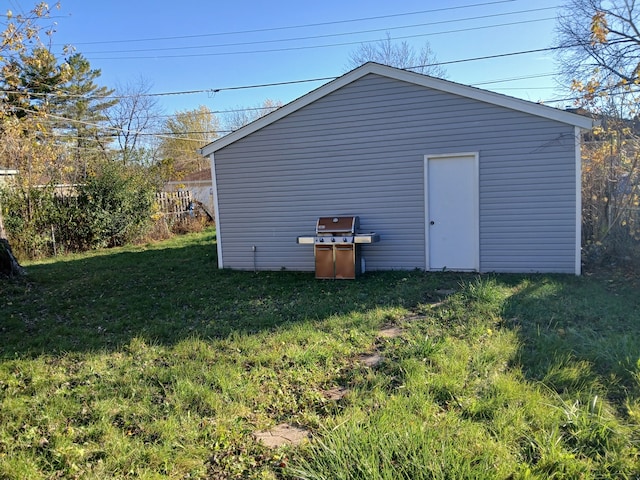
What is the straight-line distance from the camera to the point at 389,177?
7395mm

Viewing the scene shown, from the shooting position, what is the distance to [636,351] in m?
3.36

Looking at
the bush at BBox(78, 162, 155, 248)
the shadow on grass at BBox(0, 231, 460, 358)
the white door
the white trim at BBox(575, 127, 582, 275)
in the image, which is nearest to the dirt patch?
the shadow on grass at BBox(0, 231, 460, 358)

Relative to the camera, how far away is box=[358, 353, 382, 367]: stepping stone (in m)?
3.60

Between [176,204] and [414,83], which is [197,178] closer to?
[176,204]

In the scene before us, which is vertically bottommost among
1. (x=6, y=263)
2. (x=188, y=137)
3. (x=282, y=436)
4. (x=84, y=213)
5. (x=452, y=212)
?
(x=282, y=436)

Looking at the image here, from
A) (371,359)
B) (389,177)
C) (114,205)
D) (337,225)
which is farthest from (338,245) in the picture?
(114,205)

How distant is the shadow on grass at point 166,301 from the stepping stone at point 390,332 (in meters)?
0.73

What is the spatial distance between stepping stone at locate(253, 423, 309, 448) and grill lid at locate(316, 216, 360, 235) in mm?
4735

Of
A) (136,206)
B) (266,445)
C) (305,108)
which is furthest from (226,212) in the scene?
(266,445)

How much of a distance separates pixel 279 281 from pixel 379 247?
196 cm

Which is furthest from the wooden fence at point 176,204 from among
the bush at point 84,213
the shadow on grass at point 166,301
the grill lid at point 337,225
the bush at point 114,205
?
the grill lid at point 337,225

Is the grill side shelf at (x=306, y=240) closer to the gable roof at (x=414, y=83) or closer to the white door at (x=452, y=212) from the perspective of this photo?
the white door at (x=452, y=212)

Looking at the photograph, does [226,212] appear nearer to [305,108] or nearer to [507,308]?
[305,108]

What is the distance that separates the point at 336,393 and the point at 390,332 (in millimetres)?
1450
